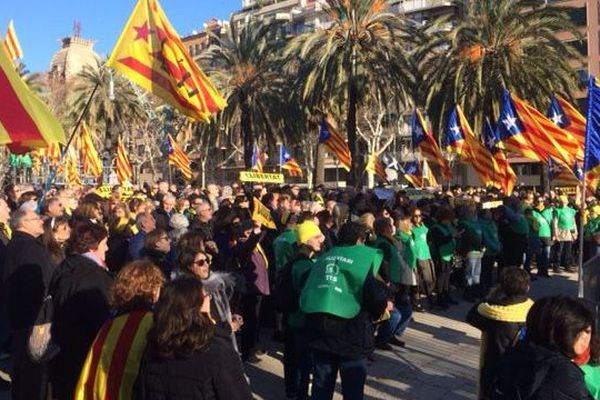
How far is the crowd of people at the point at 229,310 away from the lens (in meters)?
2.74

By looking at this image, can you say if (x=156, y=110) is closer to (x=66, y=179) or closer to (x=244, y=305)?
(x=66, y=179)

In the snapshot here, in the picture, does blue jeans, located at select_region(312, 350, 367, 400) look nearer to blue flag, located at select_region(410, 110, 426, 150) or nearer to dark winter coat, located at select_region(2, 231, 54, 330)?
dark winter coat, located at select_region(2, 231, 54, 330)

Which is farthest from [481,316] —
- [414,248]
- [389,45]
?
[389,45]

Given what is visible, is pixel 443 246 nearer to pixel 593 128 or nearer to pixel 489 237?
pixel 489 237

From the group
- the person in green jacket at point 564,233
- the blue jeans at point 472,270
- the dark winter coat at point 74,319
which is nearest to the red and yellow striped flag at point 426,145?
the person in green jacket at point 564,233

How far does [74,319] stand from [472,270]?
732 cm

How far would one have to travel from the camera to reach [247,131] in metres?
25.7

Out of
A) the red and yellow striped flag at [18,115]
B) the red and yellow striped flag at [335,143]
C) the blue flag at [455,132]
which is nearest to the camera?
the red and yellow striped flag at [18,115]

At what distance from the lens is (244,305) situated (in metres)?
6.82

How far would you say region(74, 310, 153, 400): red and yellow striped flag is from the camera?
3049 mm

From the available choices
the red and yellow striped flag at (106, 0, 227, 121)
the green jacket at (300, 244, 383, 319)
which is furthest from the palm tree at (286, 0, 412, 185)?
the green jacket at (300, 244, 383, 319)

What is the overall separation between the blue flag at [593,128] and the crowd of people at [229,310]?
2.34m

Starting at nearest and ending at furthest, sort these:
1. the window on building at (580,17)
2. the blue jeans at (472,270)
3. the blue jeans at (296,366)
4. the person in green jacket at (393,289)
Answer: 1. the blue jeans at (296,366)
2. the person in green jacket at (393,289)
3. the blue jeans at (472,270)
4. the window on building at (580,17)

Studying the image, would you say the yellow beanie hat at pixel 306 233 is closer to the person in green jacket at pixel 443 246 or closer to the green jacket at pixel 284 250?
the green jacket at pixel 284 250
